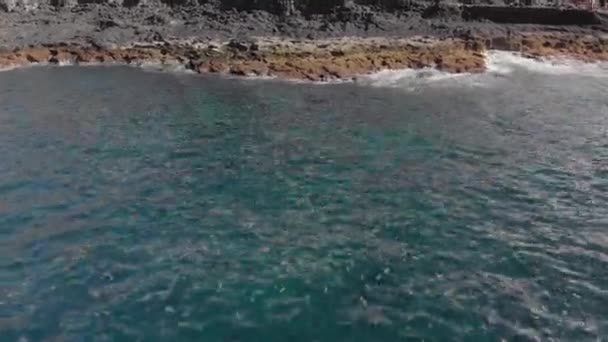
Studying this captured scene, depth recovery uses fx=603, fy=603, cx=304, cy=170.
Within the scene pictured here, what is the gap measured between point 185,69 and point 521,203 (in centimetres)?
2940

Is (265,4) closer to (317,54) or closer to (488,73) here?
(317,54)

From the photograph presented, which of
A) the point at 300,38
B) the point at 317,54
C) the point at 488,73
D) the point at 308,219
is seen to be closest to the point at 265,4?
the point at 300,38

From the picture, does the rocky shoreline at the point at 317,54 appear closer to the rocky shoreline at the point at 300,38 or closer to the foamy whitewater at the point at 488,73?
the rocky shoreline at the point at 300,38

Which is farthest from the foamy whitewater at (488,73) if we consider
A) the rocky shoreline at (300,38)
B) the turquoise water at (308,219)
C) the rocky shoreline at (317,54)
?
the turquoise water at (308,219)

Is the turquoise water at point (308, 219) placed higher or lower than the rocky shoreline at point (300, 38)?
lower

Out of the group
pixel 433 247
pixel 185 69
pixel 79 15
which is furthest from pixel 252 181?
pixel 79 15

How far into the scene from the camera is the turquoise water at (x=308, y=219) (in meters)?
14.5

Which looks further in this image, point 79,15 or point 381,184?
point 79,15

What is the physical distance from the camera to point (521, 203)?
2072cm

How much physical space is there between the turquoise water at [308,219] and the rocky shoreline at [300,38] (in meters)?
8.71

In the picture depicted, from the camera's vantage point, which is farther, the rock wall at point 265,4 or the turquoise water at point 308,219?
the rock wall at point 265,4

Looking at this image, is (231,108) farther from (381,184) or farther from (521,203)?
(521,203)

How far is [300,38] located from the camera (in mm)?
47875

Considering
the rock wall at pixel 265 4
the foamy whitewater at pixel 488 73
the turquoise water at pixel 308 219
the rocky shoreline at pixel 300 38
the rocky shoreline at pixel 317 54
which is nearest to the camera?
the turquoise water at pixel 308 219
